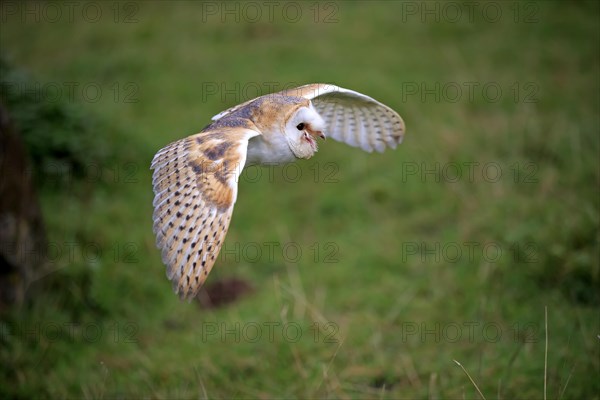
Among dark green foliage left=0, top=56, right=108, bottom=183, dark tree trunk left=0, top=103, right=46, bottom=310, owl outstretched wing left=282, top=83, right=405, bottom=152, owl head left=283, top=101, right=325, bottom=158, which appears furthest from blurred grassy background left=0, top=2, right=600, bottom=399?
owl outstretched wing left=282, top=83, right=405, bottom=152

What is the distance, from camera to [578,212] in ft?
20.2

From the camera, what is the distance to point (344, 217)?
25.1ft

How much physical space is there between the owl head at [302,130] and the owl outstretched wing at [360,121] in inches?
25.6

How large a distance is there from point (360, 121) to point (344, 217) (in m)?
3.06

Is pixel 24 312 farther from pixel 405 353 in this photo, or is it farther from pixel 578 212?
pixel 578 212

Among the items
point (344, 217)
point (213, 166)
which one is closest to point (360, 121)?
point (213, 166)

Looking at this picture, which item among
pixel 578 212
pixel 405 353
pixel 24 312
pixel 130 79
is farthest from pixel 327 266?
pixel 130 79

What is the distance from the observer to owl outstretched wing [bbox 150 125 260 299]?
10.5ft

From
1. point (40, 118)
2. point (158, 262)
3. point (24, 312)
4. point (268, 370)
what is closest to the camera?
point (268, 370)

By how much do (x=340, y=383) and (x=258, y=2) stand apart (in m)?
8.22

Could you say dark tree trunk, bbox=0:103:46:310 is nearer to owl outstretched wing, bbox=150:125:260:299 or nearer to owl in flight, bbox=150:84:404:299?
owl in flight, bbox=150:84:404:299

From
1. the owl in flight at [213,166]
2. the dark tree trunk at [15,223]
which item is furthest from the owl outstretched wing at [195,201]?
the dark tree trunk at [15,223]

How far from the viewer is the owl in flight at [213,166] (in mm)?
3229

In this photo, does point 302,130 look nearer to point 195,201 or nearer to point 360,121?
point 195,201
